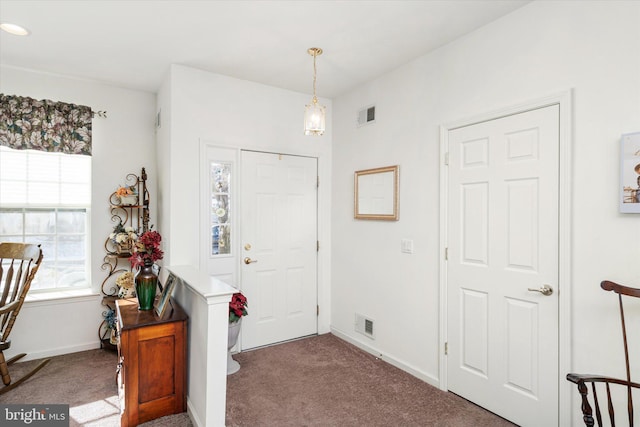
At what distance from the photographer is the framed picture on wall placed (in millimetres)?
1726

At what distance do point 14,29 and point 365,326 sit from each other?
12.3 ft

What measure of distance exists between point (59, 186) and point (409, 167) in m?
3.42

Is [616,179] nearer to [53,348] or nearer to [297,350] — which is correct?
[297,350]

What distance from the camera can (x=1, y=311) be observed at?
2.51 m

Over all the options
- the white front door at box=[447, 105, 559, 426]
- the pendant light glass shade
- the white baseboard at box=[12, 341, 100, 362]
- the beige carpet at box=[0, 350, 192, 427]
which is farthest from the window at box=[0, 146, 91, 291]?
the white front door at box=[447, 105, 559, 426]

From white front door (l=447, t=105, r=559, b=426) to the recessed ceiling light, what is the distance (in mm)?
3229

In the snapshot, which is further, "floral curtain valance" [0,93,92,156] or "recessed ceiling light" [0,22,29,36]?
"floral curtain valance" [0,93,92,156]

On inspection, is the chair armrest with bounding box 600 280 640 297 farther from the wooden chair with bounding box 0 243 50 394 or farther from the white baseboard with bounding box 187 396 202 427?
the wooden chair with bounding box 0 243 50 394

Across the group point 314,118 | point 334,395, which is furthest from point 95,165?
point 334,395

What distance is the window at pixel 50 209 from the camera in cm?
325

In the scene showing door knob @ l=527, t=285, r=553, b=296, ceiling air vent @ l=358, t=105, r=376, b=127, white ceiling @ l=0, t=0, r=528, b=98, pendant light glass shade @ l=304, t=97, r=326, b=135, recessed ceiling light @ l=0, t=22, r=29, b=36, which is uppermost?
white ceiling @ l=0, t=0, r=528, b=98

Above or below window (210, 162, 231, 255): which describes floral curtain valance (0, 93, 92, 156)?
above

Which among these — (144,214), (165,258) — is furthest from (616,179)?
(144,214)

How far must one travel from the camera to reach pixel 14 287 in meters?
2.88
